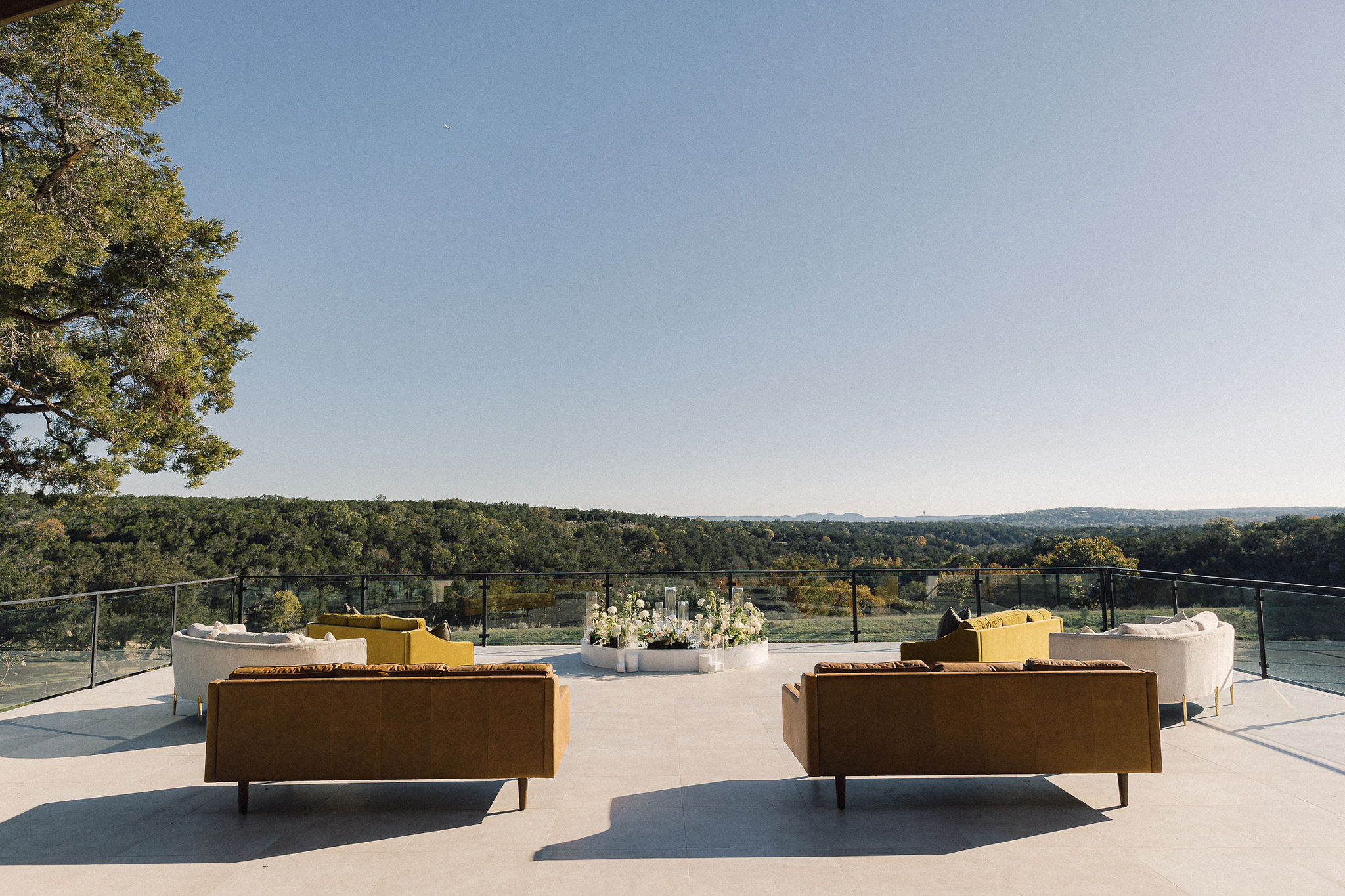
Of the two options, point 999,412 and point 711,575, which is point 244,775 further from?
point 999,412

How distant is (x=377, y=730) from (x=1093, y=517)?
1416 inches

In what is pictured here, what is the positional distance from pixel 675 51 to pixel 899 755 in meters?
8.91

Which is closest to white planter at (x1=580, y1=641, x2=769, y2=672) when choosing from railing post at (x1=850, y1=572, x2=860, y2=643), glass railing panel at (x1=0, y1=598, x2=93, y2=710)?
railing post at (x1=850, y1=572, x2=860, y2=643)

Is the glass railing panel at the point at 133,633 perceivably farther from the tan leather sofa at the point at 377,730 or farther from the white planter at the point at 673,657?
the tan leather sofa at the point at 377,730

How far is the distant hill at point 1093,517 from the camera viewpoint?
20.5m

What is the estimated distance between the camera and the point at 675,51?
9297 mm

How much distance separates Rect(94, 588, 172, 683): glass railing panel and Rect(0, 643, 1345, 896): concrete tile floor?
251cm

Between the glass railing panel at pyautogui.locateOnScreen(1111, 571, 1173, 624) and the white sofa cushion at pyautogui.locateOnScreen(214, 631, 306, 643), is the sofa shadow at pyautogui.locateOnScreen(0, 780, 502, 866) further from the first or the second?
the glass railing panel at pyautogui.locateOnScreen(1111, 571, 1173, 624)

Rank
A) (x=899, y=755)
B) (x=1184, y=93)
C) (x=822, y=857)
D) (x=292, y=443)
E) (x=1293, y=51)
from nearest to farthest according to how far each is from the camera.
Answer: (x=822, y=857) → (x=899, y=755) → (x=1293, y=51) → (x=1184, y=93) → (x=292, y=443)

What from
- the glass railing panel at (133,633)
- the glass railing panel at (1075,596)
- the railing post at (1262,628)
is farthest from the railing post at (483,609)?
the railing post at (1262,628)

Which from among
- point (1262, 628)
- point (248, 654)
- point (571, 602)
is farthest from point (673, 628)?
point (1262, 628)

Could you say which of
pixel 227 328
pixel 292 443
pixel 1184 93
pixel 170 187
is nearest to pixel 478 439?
pixel 292 443

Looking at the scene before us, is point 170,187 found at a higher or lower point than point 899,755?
higher

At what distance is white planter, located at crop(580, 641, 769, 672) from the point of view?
727 centimetres
